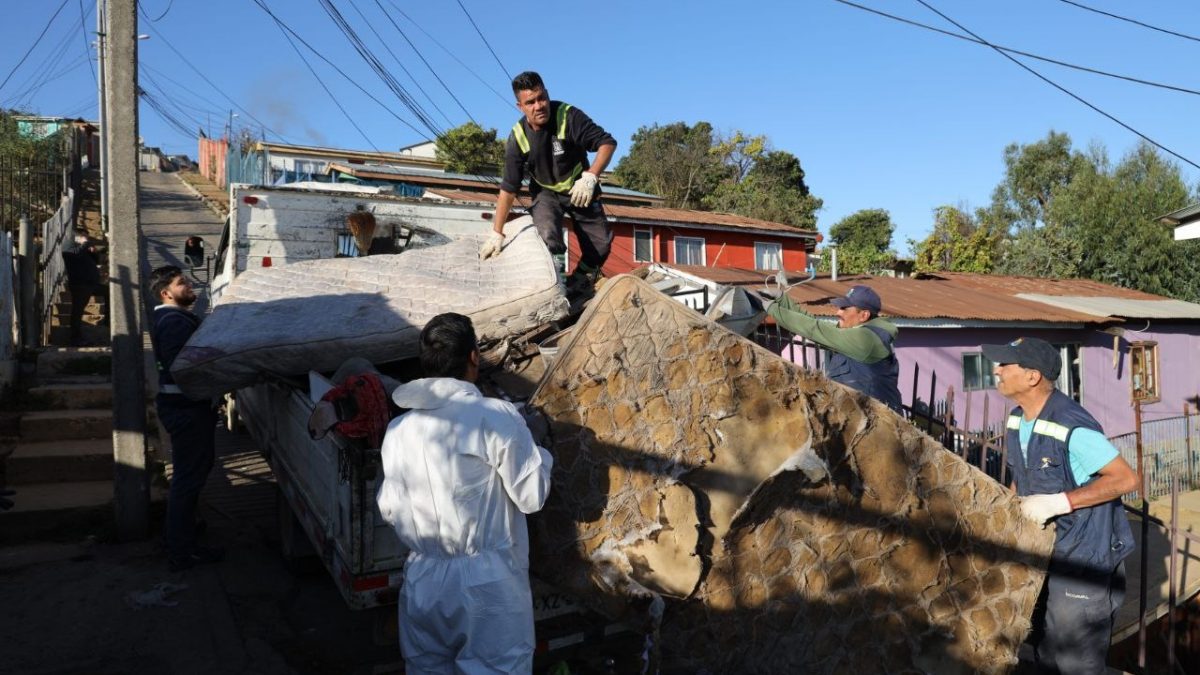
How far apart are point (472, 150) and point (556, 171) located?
976 inches

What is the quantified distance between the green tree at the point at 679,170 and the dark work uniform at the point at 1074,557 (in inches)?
1234

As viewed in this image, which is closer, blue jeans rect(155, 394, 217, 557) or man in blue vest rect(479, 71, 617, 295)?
blue jeans rect(155, 394, 217, 557)

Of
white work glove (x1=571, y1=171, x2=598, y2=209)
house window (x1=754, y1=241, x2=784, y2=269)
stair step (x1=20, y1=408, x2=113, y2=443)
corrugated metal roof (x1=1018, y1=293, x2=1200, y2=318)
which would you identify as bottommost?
stair step (x1=20, y1=408, x2=113, y2=443)

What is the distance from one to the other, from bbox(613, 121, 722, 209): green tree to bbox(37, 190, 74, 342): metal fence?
81.9ft

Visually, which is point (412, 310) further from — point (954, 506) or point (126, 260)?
point (954, 506)

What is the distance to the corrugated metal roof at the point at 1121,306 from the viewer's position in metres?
15.9

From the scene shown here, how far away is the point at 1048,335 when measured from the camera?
15.1 metres

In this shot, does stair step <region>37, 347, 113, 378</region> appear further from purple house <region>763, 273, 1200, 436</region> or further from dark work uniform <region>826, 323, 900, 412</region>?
purple house <region>763, 273, 1200, 436</region>

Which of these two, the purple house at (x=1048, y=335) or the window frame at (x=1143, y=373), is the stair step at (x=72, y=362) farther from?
the window frame at (x=1143, y=373)

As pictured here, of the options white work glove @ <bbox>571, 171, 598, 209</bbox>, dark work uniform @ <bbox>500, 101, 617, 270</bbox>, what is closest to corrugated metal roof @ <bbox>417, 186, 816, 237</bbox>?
dark work uniform @ <bbox>500, 101, 617, 270</bbox>

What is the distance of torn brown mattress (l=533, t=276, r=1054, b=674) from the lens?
3031mm

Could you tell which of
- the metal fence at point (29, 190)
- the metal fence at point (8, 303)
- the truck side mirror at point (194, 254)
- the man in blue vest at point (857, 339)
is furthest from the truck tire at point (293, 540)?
the metal fence at point (29, 190)

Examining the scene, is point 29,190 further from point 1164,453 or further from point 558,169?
point 1164,453

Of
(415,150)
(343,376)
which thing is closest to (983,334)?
(343,376)
